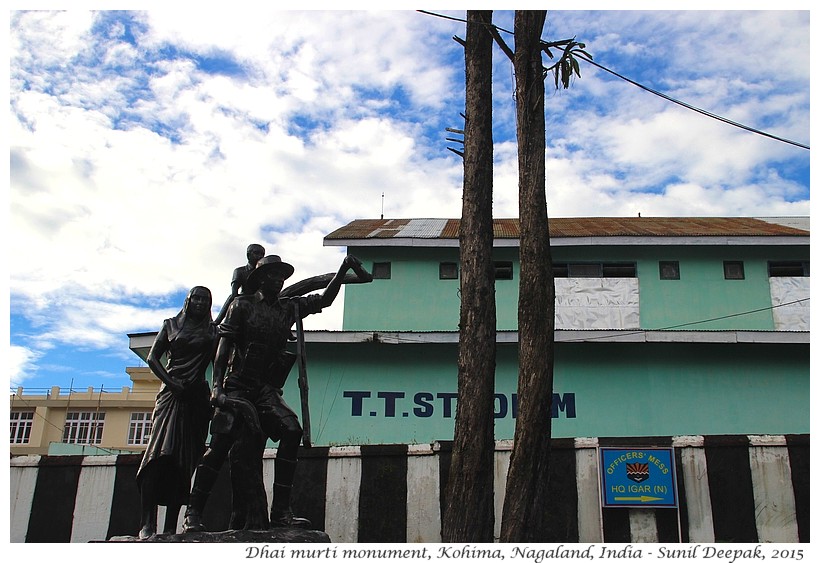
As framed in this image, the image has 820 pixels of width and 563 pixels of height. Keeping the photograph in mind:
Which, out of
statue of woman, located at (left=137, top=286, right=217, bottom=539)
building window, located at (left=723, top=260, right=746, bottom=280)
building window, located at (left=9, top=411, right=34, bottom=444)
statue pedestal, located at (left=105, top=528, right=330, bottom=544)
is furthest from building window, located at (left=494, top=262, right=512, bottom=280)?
building window, located at (left=9, top=411, right=34, bottom=444)

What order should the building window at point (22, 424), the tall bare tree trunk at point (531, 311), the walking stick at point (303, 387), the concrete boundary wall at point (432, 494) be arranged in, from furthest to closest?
the building window at point (22, 424) < the concrete boundary wall at point (432, 494) < the tall bare tree trunk at point (531, 311) < the walking stick at point (303, 387)

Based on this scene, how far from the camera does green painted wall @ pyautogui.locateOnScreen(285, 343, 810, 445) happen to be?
15516 mm

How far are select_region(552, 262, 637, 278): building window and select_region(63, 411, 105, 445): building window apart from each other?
41.4 metres

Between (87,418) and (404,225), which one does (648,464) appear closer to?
(404,225)

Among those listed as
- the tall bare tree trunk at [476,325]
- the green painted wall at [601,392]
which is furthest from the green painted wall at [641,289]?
the tall bare tree trunk at [476,325]

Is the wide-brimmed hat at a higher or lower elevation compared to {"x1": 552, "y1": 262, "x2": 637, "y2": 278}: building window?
lower

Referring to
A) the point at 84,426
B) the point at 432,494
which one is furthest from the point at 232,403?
the point at 84,426

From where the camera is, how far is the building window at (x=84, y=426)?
5053cm

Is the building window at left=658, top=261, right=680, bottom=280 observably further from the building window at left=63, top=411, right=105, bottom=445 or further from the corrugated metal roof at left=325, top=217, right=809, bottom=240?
the building window at left=63, top=411, right=105, bottom=445

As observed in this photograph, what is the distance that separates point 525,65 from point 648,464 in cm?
527

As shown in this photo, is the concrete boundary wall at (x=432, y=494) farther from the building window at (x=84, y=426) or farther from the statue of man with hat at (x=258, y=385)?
the building window at (x=84, y=426)

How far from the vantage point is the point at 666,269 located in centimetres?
1828

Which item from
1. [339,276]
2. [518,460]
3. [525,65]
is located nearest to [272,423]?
[339,276]

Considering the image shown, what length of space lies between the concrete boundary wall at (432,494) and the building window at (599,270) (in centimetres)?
850
